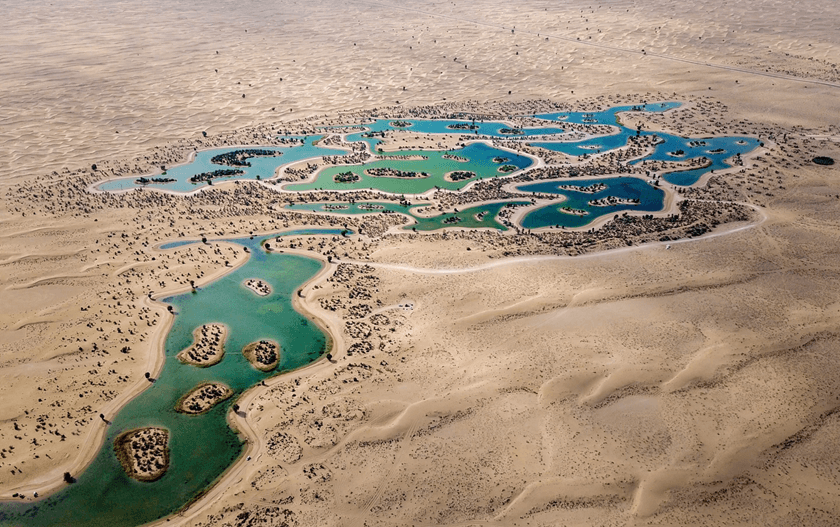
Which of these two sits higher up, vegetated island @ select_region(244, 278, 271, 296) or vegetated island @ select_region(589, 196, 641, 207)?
vegetated island @ select_region(589, 196, 641, 207)

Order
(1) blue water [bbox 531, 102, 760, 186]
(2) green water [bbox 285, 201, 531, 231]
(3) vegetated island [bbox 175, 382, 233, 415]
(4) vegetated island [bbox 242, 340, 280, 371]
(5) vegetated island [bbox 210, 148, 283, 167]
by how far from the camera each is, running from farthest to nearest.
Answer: (5) vegetated island [bbox 210, 148, 283, 167] < (1) blue water [bbox 531, 102, 760, 186] < (2) green water [bbox 285, 201, 531, 231] < (4) vegetated island [bbox 242, 340, 280, 371] < (3) vegetated island [bbox 175, 382, 233, 415]

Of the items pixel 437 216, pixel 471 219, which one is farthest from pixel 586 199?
pixel 437 216

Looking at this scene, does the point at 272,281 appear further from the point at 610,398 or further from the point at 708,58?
the point at 708,58

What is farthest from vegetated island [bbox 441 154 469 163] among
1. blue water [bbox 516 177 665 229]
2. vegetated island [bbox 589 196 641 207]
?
vegetated island [bbox 589 196 641 207]

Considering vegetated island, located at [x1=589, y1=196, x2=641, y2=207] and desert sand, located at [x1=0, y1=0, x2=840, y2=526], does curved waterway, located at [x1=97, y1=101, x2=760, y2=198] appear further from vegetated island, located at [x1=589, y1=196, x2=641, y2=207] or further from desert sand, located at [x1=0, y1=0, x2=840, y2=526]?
vegetated island, located at [x1=589, y1=196, x2=641, y2=207]

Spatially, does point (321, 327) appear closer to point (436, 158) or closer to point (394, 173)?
point (394, 173)

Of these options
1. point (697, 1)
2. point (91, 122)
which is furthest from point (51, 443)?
point (697, 1)
